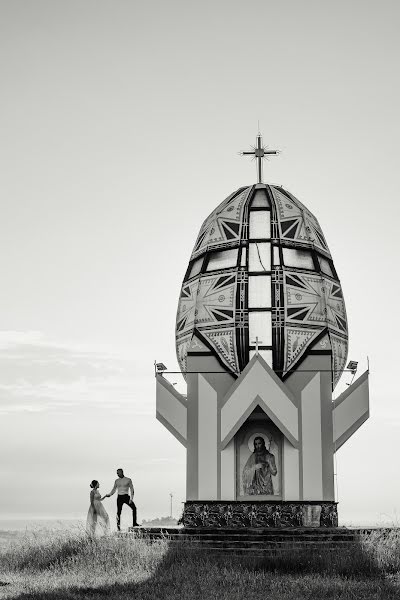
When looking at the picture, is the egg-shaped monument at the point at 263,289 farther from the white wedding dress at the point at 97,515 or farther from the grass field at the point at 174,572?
the grass field at the point at 174,572

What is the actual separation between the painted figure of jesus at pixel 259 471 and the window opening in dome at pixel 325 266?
5490 mm

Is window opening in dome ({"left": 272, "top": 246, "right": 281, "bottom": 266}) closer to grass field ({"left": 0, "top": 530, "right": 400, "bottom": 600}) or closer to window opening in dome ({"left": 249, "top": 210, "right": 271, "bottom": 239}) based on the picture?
window opening in dome ({"left": 249, "top": 210, "right": 271, "bottom": 239})

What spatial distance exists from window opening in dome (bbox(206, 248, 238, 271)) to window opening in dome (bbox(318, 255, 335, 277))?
2.64m

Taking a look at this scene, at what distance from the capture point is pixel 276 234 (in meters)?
28.9

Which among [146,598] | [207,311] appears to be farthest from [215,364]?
[146,598]

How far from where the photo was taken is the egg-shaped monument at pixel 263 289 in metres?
28.0

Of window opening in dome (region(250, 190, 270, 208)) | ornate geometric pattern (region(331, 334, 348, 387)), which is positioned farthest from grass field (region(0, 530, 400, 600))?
window opening in dome (region(250, 190, 270, 208))

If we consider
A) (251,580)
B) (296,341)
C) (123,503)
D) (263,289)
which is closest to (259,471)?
(296,341)

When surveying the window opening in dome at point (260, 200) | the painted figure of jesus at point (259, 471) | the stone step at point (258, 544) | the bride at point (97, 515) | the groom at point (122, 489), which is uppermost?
the window opening in dome at point (260, 200)

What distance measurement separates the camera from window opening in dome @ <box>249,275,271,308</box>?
92.0ft

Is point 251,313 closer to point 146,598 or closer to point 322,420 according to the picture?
point 322,420

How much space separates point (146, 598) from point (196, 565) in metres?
3.20

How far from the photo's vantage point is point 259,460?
27.7 meters

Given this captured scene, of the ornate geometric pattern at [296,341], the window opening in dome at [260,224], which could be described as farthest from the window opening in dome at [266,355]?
the window opening in dome at [260,224]
